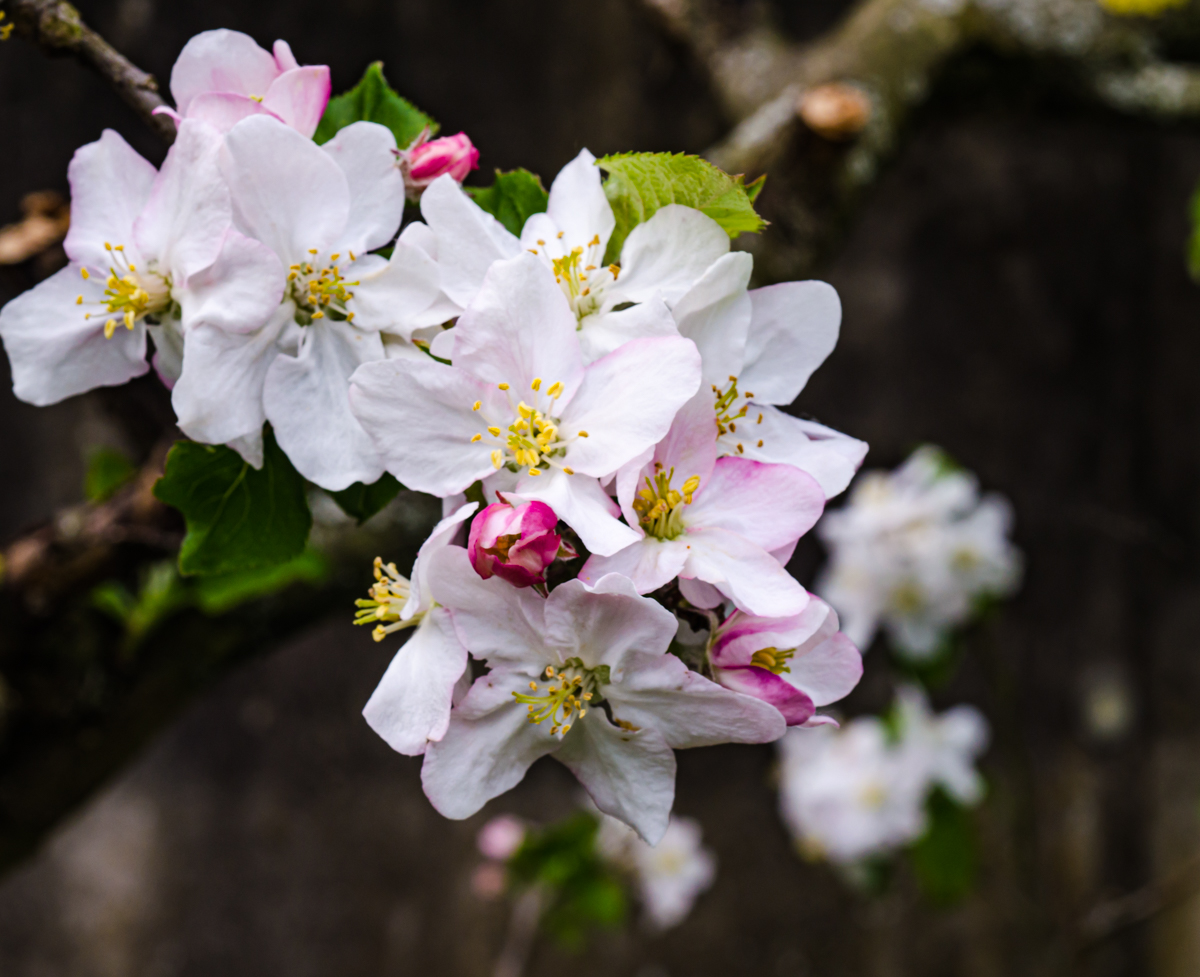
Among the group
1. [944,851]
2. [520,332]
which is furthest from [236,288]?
[944,851]

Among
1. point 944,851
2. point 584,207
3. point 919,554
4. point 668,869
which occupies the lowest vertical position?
point 668,869

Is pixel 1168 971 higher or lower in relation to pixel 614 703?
lower

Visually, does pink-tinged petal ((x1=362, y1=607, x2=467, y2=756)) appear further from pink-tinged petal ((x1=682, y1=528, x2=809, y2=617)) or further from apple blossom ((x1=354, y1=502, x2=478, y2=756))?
pink-tinged petal ((x1=682, y1=528, x2=809, y2=617))

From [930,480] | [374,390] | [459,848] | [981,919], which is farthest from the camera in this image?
[981,919]

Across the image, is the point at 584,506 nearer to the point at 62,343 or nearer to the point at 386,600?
the point at 386,600

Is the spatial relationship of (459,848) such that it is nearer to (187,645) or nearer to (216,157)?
(187,645)

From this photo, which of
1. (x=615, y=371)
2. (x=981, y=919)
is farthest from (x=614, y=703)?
(x=981, y=919)

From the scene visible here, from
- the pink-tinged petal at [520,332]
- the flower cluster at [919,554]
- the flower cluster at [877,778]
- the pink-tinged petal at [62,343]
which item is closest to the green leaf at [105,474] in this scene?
the pink-tinged petal at [62,343]
